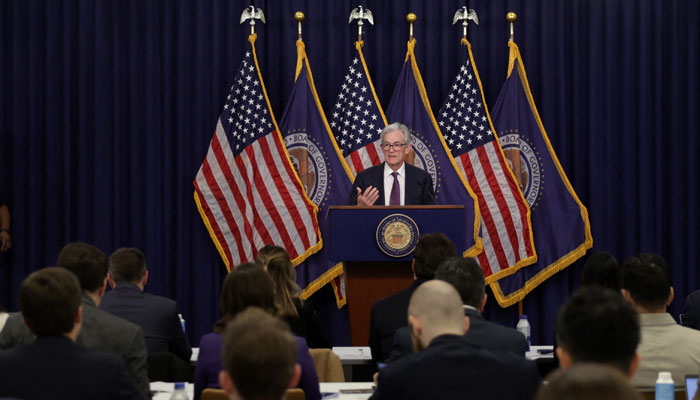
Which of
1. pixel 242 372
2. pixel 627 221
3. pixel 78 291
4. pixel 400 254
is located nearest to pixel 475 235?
pixel 627 221

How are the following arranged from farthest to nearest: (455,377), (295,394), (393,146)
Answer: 1. (393,146)
2. (295,394)
3. (455,377)

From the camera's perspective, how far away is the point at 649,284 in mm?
3881

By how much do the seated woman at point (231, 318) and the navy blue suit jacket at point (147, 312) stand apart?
1130 mm

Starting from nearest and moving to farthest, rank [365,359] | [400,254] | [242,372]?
[242,372], [365,359], [400,254]

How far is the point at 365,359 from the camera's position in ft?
18.0

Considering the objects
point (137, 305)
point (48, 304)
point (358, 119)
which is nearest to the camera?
point (48, 304)

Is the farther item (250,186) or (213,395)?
(250,186)

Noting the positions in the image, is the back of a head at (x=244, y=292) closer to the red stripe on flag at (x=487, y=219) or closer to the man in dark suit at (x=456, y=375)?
the man in dark suit at (x=456, y=375)

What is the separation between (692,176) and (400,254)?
15.2 ft

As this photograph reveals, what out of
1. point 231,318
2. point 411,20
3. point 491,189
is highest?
point 411,20

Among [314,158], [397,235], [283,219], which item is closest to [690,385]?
[397,235]

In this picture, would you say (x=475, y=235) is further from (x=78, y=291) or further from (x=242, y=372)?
(x=242, y=372)

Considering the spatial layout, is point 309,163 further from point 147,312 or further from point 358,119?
point 147,312

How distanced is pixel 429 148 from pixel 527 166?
1092 millimetres
